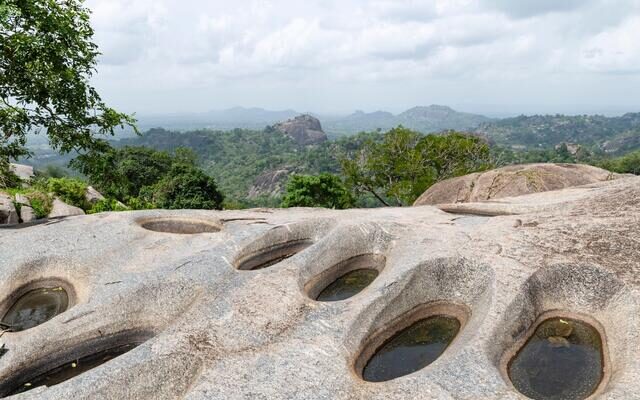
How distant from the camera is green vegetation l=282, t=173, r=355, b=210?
42.8m

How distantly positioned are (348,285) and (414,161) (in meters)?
27.4

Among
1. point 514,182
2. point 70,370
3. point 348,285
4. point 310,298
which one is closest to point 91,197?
point 70,370

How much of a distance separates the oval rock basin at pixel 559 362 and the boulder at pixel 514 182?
14493 mm

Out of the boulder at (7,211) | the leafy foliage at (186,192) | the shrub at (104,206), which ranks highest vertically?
the boulder at (7,211)

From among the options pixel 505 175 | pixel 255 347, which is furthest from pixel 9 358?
pixel 505 175

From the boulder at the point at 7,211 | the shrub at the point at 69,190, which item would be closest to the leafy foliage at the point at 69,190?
the shrub at the point at 69,190

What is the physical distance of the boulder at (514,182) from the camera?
88.1 ft

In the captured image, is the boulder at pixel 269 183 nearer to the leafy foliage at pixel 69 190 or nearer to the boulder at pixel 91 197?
the boulder at pixel 91 197

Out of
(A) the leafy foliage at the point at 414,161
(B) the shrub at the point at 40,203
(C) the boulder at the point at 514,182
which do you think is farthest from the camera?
(A) the leafy foliage at the point at 414,161

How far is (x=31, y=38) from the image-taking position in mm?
14461

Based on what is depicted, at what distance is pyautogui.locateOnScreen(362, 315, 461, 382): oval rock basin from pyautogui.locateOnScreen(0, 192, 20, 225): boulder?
20.3 m

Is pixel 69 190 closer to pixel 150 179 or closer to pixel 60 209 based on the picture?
pixel 60 209

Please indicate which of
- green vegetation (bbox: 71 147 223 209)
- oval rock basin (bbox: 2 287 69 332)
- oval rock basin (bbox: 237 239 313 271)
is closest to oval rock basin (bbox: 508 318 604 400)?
oval rock basin (bbox: 237 239 313 271)

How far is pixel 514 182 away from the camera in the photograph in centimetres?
2731
